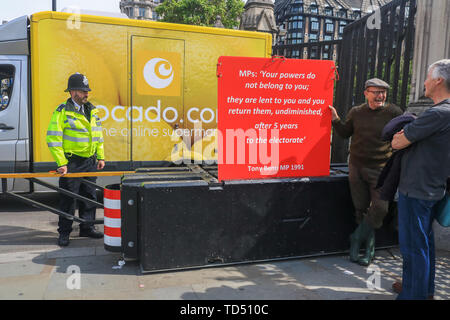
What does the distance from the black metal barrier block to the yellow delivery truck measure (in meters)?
2.62

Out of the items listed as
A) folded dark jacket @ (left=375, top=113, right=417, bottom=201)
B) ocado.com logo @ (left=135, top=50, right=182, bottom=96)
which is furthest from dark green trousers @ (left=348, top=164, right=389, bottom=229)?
ocado.com logo @ (left=135, top=50, right=182, bottom=96)

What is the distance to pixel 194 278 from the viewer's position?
362 centimetres

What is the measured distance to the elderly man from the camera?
2816 millimetres

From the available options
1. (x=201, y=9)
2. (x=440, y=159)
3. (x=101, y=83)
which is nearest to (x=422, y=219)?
(x=440, y=159)

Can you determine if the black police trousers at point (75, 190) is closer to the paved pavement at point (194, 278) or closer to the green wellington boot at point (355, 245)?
the paved pavement at point (194, 278)

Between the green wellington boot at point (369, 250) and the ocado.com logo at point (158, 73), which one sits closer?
the green wellington boot at point (369, 250)

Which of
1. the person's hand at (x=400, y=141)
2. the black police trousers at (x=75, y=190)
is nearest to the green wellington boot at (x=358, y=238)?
the person's hand at (x=400, y=141)

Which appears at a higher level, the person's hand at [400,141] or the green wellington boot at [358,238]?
the person's hand at [400,141]

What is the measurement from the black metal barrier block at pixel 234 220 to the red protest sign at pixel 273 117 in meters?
0.17

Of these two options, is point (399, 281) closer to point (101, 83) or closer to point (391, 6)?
point (391, 6)

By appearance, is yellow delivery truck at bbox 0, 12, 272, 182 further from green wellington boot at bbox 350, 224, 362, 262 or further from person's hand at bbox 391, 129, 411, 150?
person's hand at bbox 391, 129, 411, 150

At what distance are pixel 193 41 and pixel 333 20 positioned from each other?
92233 mm

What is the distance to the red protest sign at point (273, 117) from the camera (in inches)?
149

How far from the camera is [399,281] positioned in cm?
345
